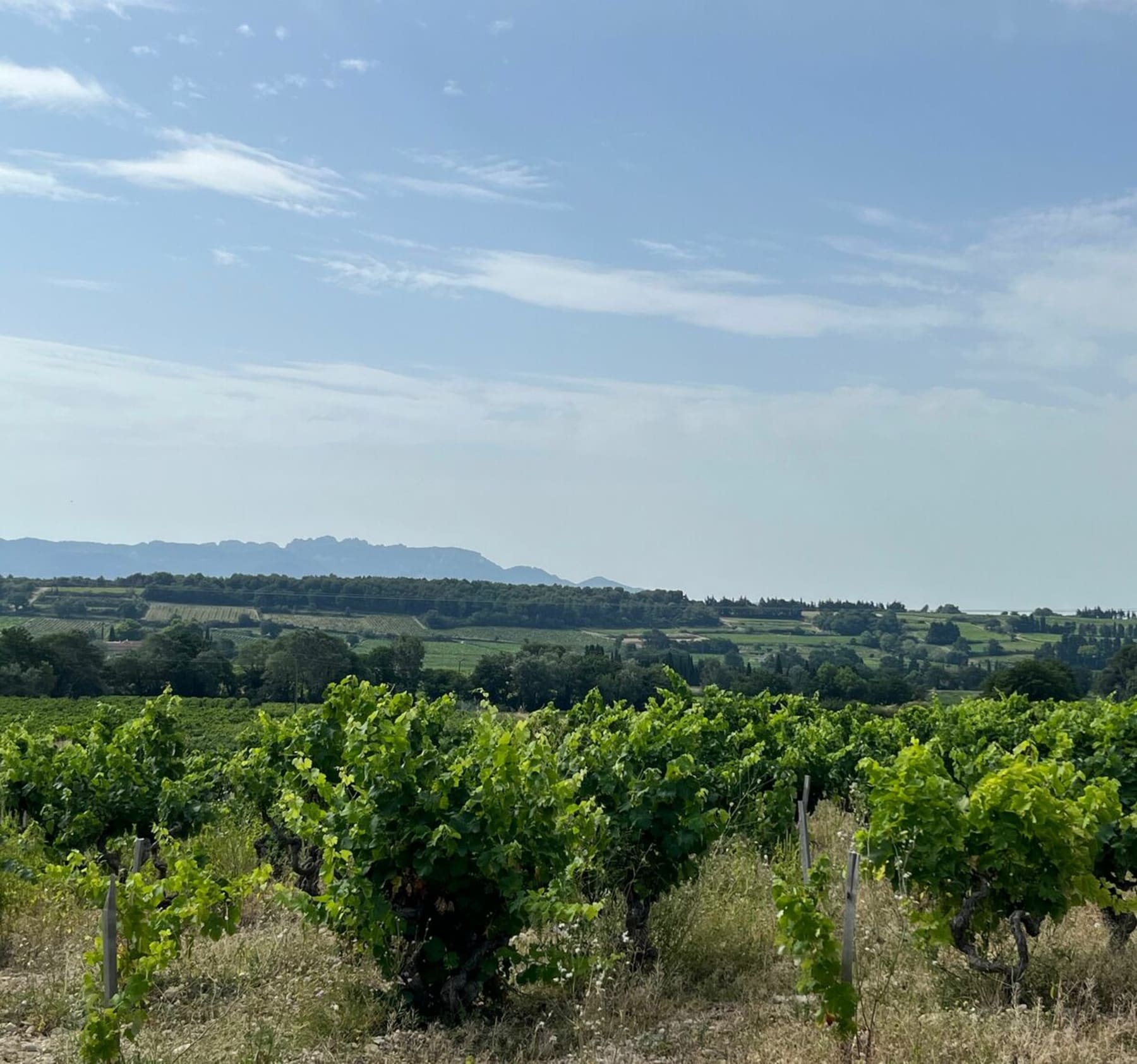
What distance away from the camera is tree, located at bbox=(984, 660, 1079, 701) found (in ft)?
173

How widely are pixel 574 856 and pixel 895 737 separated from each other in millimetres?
11293

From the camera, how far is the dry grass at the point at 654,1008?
6.23 meters

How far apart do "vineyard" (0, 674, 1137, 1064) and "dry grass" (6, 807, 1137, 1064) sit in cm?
3

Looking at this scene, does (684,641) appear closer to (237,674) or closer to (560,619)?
(560,619)

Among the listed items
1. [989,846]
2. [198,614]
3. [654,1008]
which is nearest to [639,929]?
[654,1008]

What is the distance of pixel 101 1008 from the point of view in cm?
638

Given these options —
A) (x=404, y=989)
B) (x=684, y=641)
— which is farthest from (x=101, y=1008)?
(x=684, y=641)

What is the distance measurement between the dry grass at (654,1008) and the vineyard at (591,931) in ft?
0.08

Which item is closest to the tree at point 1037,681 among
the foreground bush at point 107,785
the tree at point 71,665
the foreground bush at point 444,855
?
the foreground bush at point 107,785

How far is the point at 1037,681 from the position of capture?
2108 inches

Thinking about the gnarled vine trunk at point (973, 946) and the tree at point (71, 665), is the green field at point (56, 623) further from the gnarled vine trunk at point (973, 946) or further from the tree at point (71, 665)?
the gnarled vine trunk at point (973, 946)

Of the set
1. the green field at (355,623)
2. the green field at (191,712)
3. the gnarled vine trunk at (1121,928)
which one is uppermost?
the gnarled vine trunk at (1121,928)

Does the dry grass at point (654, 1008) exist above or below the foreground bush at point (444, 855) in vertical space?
below

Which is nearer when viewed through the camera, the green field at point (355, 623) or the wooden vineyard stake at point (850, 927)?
the wooden vineyard stake at point (850, 927)
